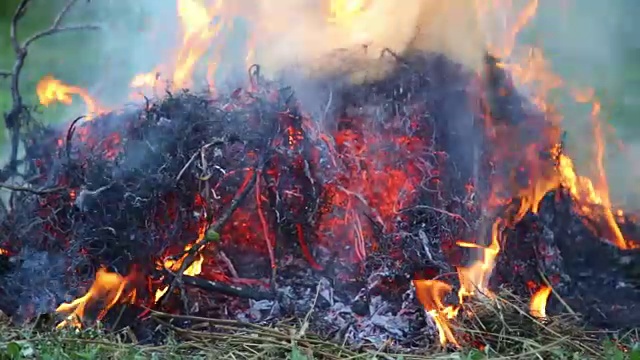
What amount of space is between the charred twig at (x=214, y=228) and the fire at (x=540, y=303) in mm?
1556

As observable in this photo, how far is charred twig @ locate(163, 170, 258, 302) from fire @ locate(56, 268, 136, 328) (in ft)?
0.66

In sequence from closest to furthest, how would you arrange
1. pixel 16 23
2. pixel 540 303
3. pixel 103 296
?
pixel 103 296
pixel 540 303
pixel 16 23

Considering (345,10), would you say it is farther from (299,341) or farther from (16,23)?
(16,23)

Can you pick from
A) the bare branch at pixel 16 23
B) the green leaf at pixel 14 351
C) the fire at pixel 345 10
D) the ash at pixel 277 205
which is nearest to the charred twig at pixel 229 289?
the ash at pixel 277 205

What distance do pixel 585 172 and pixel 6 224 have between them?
352 centimetres

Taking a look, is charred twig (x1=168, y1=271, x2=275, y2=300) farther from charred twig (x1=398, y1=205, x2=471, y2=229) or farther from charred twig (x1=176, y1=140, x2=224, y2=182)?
charred twig (x1=398, y1=205, x2=471, y2=229)

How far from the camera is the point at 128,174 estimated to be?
12.2ft

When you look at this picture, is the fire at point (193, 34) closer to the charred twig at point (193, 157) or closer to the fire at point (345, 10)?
the fire at point (345, 10)

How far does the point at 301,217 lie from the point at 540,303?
1.37 metres

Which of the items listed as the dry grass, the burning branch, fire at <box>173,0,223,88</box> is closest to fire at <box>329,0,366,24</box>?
fire at <box>173,0,223,88</box>

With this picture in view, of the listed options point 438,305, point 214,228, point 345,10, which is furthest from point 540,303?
point 345,10

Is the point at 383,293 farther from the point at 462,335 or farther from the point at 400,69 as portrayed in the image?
the point at 400,69

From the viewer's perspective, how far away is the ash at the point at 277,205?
11.8 ft

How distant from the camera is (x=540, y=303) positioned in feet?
13.2
